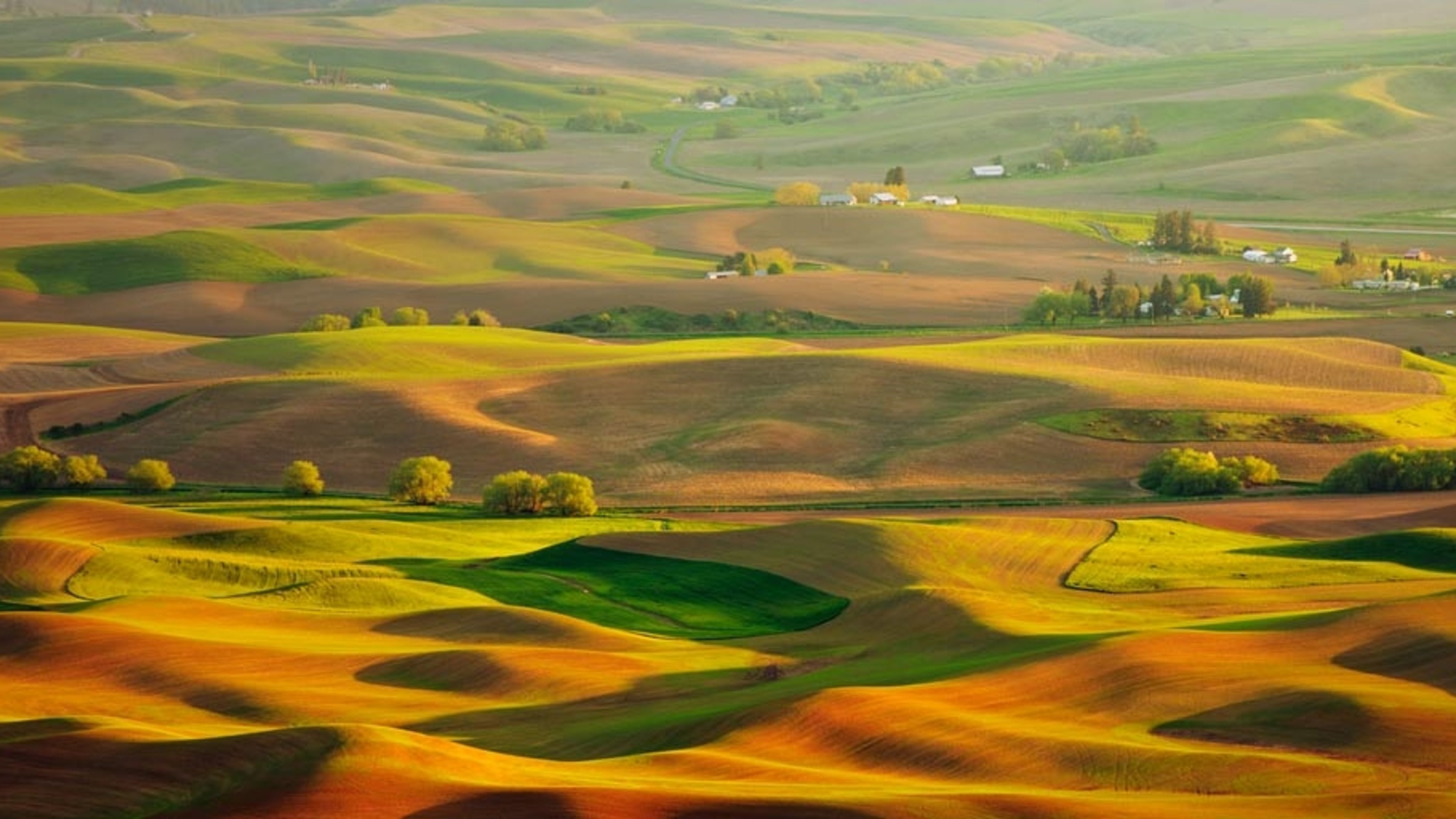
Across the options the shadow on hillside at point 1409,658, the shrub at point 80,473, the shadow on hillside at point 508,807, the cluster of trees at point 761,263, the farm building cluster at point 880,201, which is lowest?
the shrub at point 80,473

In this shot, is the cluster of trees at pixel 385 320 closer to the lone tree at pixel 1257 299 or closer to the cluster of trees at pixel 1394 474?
the lone tree at pixel 1257 299

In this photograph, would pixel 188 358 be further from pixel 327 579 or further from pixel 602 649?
pixel 602 649

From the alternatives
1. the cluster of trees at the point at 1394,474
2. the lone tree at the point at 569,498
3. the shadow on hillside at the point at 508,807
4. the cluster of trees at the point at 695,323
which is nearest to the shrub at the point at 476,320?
the cluster of trees at the point at 695,323

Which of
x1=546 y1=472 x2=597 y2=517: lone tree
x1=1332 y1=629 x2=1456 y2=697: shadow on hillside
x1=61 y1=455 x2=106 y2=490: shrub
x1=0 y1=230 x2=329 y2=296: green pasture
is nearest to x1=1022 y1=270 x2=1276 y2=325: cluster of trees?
x1=0 y1=230 x2=329 y2=296: green pasture

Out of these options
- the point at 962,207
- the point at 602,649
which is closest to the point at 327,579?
the point at 602,649

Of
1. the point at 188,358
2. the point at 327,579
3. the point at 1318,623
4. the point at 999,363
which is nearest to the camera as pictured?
the point at 1318,623

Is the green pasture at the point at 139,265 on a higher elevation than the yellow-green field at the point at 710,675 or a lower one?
lower
